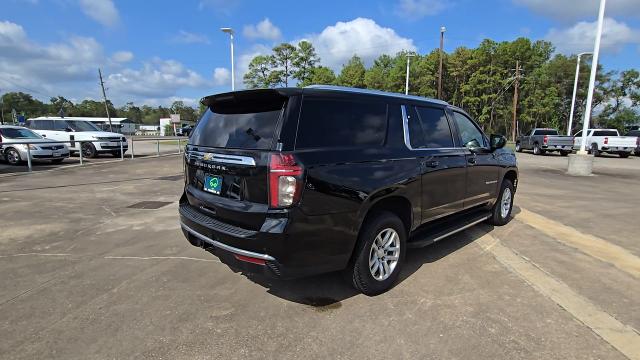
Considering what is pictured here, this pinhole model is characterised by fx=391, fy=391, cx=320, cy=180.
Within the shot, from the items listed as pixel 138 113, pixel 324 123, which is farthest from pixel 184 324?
pixel 138 113

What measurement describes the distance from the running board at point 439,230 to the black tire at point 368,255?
48 cm

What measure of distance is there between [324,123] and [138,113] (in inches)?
6910

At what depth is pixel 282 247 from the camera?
9.93 ft

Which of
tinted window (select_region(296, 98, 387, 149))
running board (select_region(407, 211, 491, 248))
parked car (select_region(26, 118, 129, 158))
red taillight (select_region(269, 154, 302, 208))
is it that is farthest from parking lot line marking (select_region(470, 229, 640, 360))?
parked car (select_region(26, 118, 129, 158))

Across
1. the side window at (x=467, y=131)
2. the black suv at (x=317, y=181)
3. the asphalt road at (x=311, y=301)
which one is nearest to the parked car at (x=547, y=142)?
the asphalt road at (x=311, y=301)

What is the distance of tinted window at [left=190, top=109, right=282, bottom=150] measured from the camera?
10.9ft

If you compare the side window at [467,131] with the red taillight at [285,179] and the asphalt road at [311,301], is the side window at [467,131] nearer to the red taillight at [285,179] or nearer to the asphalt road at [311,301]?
the asphalt road at [311,301]

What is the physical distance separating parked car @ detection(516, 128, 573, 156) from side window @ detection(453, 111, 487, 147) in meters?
24.3

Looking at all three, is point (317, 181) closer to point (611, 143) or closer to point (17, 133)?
point (17, 133)

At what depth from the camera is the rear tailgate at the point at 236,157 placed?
3.20 metres

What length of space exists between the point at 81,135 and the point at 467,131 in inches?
742

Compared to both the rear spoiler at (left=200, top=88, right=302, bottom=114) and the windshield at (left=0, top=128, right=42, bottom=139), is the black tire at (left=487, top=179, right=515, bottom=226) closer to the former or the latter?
the rear spoiler at (left=200, top=88, right=302, bottom=114)

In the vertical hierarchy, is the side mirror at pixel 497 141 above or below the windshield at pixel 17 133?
above

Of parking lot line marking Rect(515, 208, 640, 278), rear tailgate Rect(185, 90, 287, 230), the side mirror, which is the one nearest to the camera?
rear tailgate Rect(185, 90, 287, 230)
